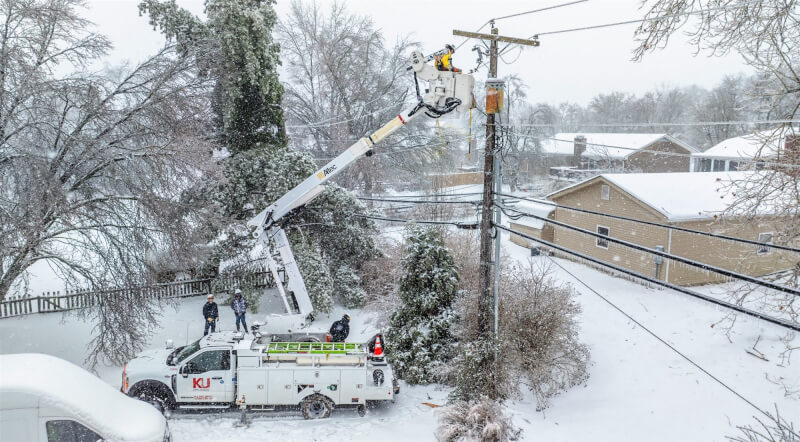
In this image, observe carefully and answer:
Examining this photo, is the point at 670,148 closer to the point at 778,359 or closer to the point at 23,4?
the point at 778,359

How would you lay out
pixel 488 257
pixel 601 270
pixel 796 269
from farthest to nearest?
1. pixel 601 270
2. pixel 488 257
3. pixel 796 269

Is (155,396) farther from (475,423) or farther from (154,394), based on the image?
(475,423)

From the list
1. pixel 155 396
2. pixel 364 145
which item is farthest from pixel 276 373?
pixel 364 145

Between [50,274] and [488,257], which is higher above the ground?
[488,257]

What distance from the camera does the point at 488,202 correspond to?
35.3 feet

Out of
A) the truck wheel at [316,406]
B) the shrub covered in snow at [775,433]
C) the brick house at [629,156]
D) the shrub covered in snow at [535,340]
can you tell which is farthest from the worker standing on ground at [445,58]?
the brick house at [629,156]

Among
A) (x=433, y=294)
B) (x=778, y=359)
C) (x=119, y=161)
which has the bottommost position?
(x=778, y=359)

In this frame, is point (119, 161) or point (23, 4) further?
point (119, 161)

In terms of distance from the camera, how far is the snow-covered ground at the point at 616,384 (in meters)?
11.4

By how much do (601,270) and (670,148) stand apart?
28.3 meters

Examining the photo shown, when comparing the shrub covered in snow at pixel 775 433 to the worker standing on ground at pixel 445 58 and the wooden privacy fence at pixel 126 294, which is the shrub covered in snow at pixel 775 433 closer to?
the worker standing on ground at pixel 445 58

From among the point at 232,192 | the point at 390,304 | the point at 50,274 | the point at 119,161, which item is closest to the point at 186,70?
the point at 119,161

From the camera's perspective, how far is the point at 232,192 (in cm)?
1955

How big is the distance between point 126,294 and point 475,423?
32.1ft
